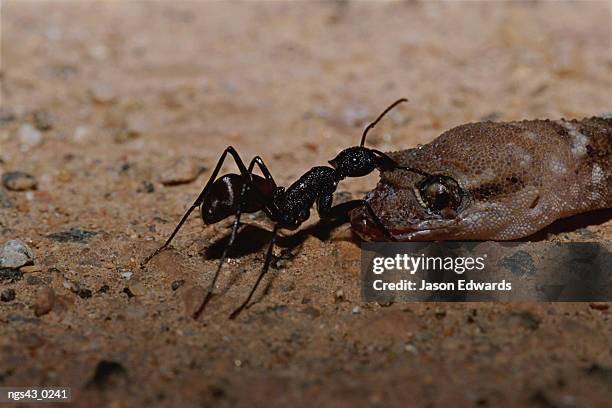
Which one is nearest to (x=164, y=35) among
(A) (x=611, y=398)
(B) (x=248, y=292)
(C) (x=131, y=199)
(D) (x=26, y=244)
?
(C) (x=131, y=199)

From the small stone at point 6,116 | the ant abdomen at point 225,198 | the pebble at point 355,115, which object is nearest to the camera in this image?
the ant abdomen at point 225,198

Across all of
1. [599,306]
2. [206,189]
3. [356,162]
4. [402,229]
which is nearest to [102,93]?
[206,189]

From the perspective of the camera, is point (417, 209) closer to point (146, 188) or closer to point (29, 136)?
point (146, 188)

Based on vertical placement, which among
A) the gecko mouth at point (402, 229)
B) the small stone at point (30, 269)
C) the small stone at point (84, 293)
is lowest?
the small stone at point (84, 293)

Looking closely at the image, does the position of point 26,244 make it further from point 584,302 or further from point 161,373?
point 584,302

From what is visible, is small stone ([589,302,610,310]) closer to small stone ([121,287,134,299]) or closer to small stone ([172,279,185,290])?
small stone ([172,279,185,290])

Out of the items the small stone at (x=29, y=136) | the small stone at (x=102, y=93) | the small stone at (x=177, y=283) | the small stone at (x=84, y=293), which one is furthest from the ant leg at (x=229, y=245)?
the small stone at (x=102, y=93)

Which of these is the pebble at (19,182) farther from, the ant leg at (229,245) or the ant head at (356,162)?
the ant head at (356,162)
